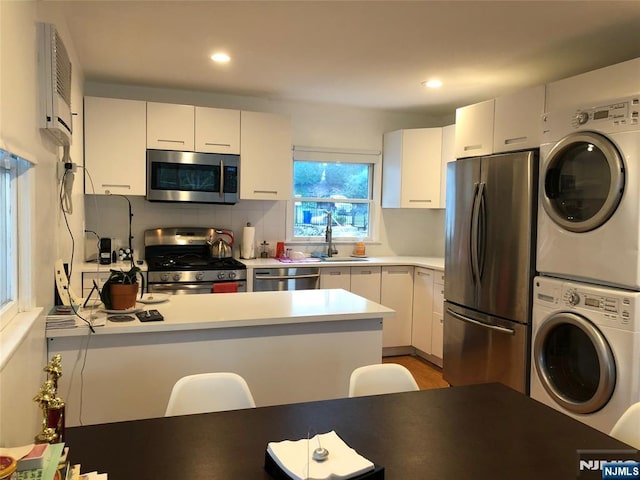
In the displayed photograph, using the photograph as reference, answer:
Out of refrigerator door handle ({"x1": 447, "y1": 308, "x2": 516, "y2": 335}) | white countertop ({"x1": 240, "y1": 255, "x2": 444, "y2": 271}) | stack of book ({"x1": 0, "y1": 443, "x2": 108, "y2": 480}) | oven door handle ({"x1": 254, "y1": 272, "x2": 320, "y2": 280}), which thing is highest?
white countertop ({"x1": 240, "y1": 255, "x2": 444, "y2": 271})

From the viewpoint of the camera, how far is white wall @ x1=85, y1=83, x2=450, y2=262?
4.16 m

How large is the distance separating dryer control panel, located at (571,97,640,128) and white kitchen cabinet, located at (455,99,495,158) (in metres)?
0.73

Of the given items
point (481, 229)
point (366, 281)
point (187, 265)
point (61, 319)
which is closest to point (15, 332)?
point (61, 319)

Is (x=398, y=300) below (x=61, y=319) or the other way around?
below

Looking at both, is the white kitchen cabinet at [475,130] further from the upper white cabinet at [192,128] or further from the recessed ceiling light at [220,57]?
the upper white cabinet at [192,128]

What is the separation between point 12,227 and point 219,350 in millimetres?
1003

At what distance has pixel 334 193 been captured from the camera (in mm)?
4980

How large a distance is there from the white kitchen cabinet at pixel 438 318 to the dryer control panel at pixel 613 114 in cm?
182

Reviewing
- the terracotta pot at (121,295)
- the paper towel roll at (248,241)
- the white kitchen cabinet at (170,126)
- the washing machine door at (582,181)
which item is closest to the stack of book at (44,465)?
the terracotta pot at (121,295)

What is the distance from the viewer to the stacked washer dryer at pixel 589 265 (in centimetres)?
235

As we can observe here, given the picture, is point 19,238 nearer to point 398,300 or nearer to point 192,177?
point 192,177

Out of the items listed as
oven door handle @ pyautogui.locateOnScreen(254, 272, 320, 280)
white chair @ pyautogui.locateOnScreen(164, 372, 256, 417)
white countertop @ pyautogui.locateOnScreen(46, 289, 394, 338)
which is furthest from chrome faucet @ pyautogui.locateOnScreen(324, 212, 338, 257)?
white chair @ pyautogui.locateOnScreen(164, 372, 256, 417)

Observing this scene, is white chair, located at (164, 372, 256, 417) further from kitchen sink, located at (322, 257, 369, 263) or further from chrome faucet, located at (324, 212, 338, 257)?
chrome faucet, located at (324, 212, 338, 257)

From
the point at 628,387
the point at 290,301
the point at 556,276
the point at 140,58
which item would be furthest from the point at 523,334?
the point at 140,58
